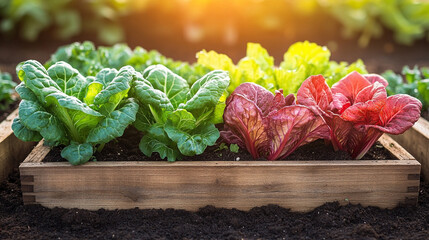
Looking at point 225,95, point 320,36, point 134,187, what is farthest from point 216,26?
point 134,187

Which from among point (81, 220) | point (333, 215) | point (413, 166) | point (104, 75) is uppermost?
point (104, 75)

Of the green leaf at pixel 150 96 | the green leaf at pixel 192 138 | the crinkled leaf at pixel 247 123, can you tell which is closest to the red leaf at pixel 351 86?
the crinkled leaf at pixel 247 123

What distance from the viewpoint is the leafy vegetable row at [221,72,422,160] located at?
2592 mm

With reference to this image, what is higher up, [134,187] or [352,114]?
[352,114]

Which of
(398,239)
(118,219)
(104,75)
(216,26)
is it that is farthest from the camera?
(216,26)

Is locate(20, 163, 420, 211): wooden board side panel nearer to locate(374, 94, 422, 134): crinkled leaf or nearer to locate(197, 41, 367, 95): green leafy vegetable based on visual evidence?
locate(374, 94, 422, 134): crinkled leaf

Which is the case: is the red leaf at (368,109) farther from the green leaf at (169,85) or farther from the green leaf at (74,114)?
the green leaf at (74,114)

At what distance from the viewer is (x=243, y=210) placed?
8.73ft

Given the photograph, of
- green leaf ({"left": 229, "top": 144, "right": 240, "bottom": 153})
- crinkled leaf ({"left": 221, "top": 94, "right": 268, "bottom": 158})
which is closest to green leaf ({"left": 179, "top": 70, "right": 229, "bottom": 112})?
crinkled leaf ({"left": 221, "top": 94, "right": 268, "bottom": 158})

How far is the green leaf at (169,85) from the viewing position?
2797 mm

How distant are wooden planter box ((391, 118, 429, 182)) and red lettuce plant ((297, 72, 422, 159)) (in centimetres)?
52

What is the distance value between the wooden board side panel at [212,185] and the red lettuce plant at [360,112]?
0.65ft

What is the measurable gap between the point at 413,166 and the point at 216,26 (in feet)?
14.4

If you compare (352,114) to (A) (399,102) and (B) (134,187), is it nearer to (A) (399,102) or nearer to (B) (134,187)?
(A) (399,102)
